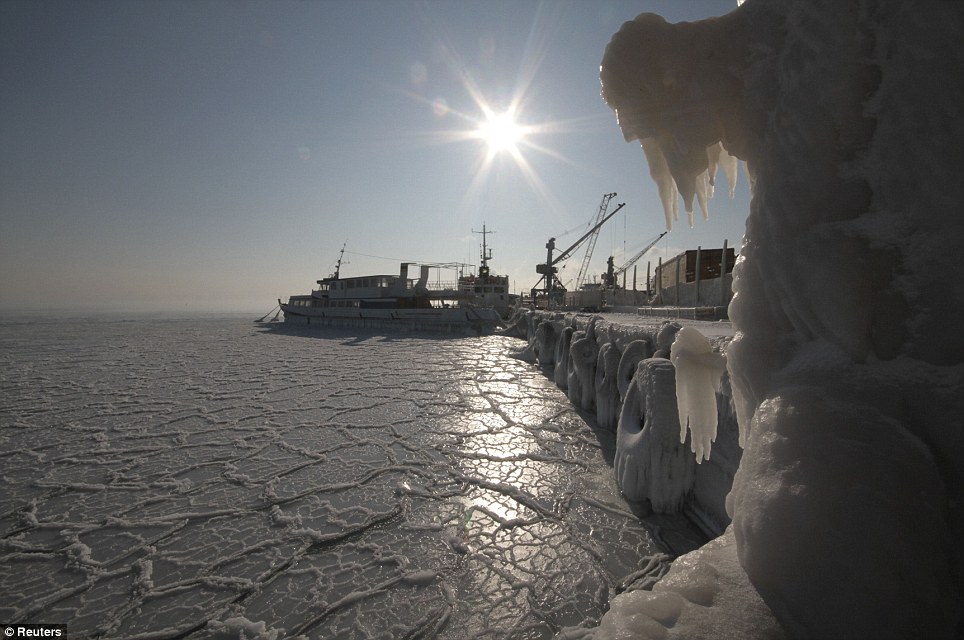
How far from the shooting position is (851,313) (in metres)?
1.31

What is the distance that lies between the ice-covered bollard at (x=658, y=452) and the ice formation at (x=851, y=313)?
8.62 feet

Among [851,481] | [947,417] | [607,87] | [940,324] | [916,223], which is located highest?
[607,87]

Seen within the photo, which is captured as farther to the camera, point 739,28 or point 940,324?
point 739,28

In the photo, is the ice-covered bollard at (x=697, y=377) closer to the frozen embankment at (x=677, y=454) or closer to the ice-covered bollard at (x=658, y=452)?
the frozen embankment at (x=677, y=454)

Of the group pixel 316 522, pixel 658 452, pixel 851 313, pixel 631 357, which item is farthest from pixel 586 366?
pixel 851 313

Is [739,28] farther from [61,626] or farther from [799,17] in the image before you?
[61,626]

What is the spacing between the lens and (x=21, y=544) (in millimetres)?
3875

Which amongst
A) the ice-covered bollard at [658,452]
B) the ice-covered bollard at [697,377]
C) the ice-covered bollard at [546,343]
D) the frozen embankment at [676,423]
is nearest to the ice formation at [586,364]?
the frozen embankment at [676,423]

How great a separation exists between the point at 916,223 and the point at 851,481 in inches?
36.0

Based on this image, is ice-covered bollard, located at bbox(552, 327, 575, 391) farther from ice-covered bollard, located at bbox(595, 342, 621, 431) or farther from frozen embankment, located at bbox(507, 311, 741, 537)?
frozen embankment, located at bbox(507, 311, 741, 537)

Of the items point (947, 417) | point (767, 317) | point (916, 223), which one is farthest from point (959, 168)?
point (947, 417)

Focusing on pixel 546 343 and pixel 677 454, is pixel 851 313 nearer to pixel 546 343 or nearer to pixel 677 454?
pixel 677 454

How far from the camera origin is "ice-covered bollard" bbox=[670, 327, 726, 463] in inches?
82.4

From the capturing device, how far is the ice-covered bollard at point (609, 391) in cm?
668
